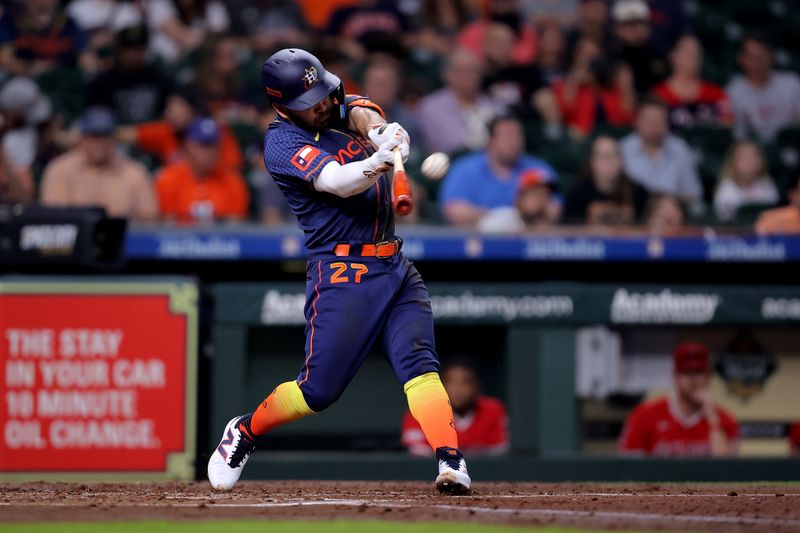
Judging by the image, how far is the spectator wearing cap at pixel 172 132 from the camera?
9.34 meters

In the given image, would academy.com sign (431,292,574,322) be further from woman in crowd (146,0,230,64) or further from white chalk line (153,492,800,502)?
woman in crowd (146,0,230,64)

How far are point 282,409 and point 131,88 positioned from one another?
17.3 ft

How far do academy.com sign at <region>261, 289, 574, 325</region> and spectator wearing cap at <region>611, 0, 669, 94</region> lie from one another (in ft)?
11.7

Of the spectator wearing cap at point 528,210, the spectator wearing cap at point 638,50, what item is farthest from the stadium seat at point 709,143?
the spectator wearing cap at point 528,210

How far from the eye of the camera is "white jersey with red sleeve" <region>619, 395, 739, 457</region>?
7.41 meters

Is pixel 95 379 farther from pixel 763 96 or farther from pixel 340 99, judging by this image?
pixel 763 96

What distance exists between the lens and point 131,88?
9578mm

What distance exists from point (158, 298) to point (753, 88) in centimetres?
593

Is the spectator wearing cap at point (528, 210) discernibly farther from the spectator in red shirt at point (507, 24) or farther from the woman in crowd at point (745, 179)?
the spectator in red shirt at point (507, 24)

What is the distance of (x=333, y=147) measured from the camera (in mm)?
5023

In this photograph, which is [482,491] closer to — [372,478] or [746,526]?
[746,526]

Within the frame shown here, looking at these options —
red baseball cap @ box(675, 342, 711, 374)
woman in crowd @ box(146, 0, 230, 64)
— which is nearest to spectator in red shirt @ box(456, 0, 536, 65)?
woman in crowd @ box(146, 0, 230, 64)

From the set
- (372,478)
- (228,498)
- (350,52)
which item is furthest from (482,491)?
(350,52)

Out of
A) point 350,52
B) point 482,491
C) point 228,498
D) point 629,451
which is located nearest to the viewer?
point 228,498
